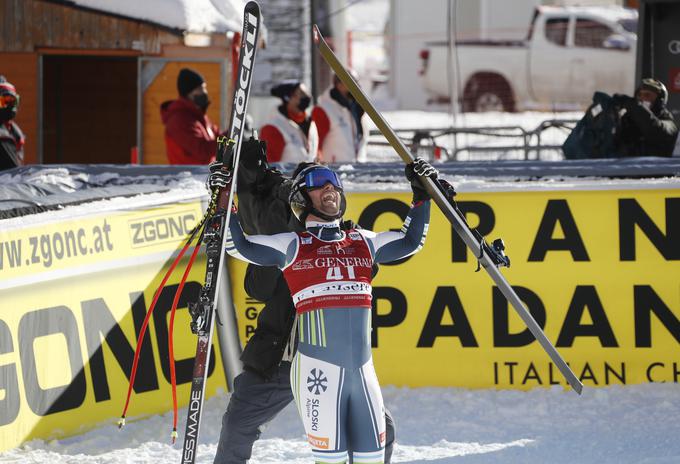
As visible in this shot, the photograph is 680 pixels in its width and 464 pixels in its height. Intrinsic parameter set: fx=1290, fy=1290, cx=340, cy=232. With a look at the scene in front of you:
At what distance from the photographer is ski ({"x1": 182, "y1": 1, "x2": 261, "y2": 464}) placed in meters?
5.22

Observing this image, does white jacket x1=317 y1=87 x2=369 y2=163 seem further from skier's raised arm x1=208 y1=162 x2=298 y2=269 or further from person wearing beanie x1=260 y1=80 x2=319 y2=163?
skier's raised arm x1=208 y1=162 x2=298 y2=269

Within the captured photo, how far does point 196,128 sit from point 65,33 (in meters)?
3.55

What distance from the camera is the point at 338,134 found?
1078 centimetres

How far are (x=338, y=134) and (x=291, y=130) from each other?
3.18ft

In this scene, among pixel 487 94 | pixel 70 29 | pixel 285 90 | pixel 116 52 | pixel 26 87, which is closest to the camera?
pixel 285 90

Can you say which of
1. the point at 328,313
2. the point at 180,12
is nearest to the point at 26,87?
the point at 180,12

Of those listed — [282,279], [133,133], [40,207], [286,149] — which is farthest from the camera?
[133,133]

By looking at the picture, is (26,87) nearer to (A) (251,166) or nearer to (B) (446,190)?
(A) (251,166)

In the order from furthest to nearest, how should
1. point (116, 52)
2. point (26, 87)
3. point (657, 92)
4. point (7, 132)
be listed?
point (26, 87)
point (116, 52)
point (657, 92)
point (7, 132)

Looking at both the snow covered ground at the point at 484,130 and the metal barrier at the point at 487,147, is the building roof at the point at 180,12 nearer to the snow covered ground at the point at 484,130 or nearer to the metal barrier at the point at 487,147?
the metal barrier at the point at 487,147

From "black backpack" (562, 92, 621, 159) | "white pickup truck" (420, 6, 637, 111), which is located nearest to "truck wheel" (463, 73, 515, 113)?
"white pickup truck" (420, 6, 637, 111)

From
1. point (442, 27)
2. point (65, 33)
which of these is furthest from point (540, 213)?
point (442, 27)

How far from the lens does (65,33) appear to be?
507 inches

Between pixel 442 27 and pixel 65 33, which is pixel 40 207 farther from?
pixel 442 27
